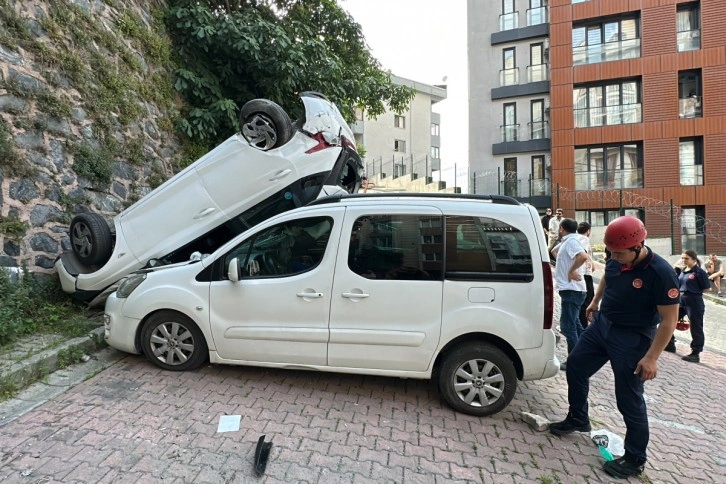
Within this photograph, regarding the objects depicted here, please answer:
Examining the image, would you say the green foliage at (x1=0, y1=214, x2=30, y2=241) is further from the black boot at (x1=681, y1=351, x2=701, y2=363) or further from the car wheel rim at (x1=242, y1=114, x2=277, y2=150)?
the black boot at (x1=681, y1=351, x2=701, y2=363)

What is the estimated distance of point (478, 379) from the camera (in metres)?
3.45

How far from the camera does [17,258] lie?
488 centimetres

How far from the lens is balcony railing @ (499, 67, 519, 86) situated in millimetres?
21125

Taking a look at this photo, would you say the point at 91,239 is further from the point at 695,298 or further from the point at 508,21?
the point at 508,21

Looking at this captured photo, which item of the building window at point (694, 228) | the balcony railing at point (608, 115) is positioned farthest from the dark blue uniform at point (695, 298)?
the balcony railing at point (608, 115)

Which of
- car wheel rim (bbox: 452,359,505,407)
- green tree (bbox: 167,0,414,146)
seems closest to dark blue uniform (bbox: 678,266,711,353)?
car wheel rim (bbox: 452,359,505,407)

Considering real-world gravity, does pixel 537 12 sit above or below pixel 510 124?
above

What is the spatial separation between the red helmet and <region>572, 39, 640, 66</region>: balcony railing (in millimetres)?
20061

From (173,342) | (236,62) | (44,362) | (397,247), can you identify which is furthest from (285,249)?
(236,62)

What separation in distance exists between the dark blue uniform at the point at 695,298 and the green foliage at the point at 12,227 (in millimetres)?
8949

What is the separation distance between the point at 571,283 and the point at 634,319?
2023mm

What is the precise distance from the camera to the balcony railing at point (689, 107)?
1766 centimetres

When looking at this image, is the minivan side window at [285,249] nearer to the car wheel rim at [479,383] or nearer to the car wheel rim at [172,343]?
the car wheel rim at [172,343]

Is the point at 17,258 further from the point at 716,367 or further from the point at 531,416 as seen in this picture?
the point at 716,367
